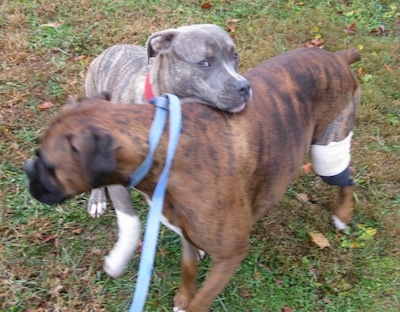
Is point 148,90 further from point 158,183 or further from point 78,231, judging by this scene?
point 158,183

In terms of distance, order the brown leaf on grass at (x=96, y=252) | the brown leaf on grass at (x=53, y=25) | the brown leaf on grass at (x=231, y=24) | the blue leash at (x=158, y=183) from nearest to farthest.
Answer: the blue leash at (x=158, y=183) → the brown leaf on grass at (x=96, y=252) → the brown leaf on grass at (x=53, y=25) → the brown leaf on grass at (x=231, y=24)

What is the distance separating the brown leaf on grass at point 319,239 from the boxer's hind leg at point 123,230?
55.5 inches

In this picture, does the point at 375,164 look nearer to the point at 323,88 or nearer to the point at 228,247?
the point at 323,88

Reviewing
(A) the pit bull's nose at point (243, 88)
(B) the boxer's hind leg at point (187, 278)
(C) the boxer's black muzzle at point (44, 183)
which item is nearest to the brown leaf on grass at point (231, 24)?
(A) the pit bull's nose at point (243, 88)

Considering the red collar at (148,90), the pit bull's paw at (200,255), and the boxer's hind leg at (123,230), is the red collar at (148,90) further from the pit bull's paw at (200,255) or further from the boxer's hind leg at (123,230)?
the pit bull's paw at (200,255)

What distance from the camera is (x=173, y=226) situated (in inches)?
117

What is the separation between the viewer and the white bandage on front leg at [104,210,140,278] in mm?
3604

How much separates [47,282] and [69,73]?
8.06 feet

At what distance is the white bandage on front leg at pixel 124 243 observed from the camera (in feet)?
11.8

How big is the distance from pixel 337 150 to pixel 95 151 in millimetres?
1926

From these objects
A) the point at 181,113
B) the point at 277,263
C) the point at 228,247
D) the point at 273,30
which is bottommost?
the point at 277,263

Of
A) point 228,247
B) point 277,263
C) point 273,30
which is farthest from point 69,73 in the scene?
point 228,247

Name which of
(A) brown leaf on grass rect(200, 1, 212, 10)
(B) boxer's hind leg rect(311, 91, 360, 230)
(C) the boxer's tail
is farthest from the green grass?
(C) the boxer's tail

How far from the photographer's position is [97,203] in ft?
13.8
